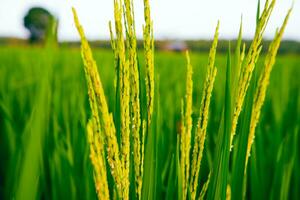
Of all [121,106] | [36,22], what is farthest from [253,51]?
[36,22]

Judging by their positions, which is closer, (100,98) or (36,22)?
(100,98)

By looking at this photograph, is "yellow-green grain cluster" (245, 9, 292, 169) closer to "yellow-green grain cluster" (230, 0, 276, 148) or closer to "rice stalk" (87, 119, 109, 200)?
"yellow-green grain cluster" (230, 0, 276, 148)

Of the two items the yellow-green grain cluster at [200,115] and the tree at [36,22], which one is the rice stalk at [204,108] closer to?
the yellow-green grain cluster at [200,115]

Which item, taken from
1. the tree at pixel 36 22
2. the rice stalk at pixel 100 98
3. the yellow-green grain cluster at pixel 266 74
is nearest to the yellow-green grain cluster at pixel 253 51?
the yellow-green grain cluster at pixel 266 74

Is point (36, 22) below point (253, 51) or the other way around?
below

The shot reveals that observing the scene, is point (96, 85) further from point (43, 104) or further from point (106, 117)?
point (43, 104)

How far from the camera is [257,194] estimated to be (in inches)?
38.8

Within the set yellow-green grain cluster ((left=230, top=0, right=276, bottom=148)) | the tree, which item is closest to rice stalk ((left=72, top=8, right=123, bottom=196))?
yellow-green grain cluster ((left=230, top=0, right=276, bottom=148))

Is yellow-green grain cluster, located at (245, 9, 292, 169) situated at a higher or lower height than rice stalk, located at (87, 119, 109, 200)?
higher

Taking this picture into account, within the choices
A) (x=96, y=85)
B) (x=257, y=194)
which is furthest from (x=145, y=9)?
(x=257, y=194)

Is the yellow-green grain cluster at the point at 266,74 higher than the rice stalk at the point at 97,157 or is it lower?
higher

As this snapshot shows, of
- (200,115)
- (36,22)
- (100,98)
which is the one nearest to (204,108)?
(200,115)

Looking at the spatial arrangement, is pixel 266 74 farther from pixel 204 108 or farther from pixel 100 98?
pixel 100 98

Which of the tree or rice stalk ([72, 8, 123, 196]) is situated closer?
rice stalk ([72, 8, 123, 196])
